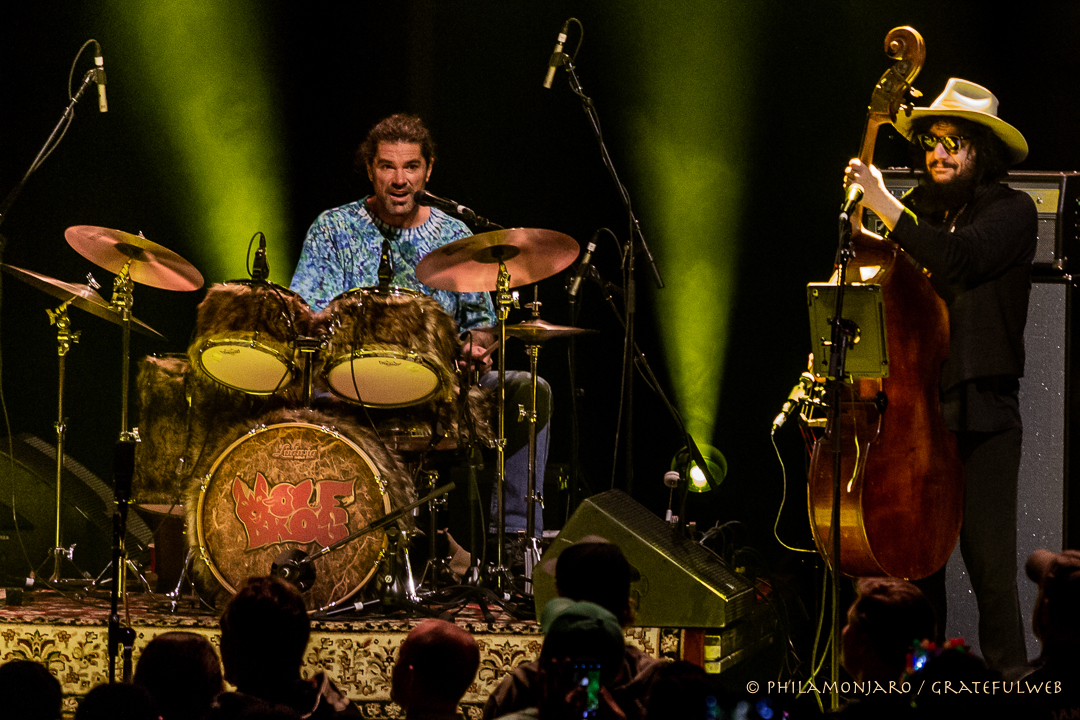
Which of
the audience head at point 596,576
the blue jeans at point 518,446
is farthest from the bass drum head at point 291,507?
the audience head at point 596,576

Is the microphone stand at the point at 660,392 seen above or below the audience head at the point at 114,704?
above

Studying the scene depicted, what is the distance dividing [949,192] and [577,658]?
122 inches

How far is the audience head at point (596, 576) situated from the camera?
2.87 m

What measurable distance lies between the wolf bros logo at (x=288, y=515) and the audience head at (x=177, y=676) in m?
1.95

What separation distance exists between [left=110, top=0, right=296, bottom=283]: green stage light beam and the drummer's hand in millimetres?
4010

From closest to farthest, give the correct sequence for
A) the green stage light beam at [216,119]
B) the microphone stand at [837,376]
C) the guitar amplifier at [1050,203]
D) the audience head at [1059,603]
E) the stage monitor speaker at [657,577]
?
1. the audience head at [1059,603]
2. the microphone stand at [837,376]
3. the stage monitor speaker at [657,577]
4. the guitar amplifier at [1050,203]
5. the green stage light beam at [216,119]


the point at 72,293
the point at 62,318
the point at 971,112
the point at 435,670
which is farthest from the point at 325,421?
the point at 971,112

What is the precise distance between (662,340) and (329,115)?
255 cm

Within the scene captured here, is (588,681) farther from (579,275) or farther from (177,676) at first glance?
(579,275)

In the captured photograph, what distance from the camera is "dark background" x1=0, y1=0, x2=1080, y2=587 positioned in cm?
659

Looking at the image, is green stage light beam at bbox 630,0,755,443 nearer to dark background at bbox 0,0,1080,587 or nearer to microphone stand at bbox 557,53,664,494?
dark background at bbox 0,0,1080,587

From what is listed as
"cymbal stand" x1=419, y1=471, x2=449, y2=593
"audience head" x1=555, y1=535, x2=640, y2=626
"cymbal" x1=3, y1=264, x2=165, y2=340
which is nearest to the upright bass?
"audience head" x1=555, y1=535, x2=640, y2=626

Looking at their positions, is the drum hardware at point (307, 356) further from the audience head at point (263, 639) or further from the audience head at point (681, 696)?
the audience head at point (681, 696)

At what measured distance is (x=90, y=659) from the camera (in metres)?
4.60
